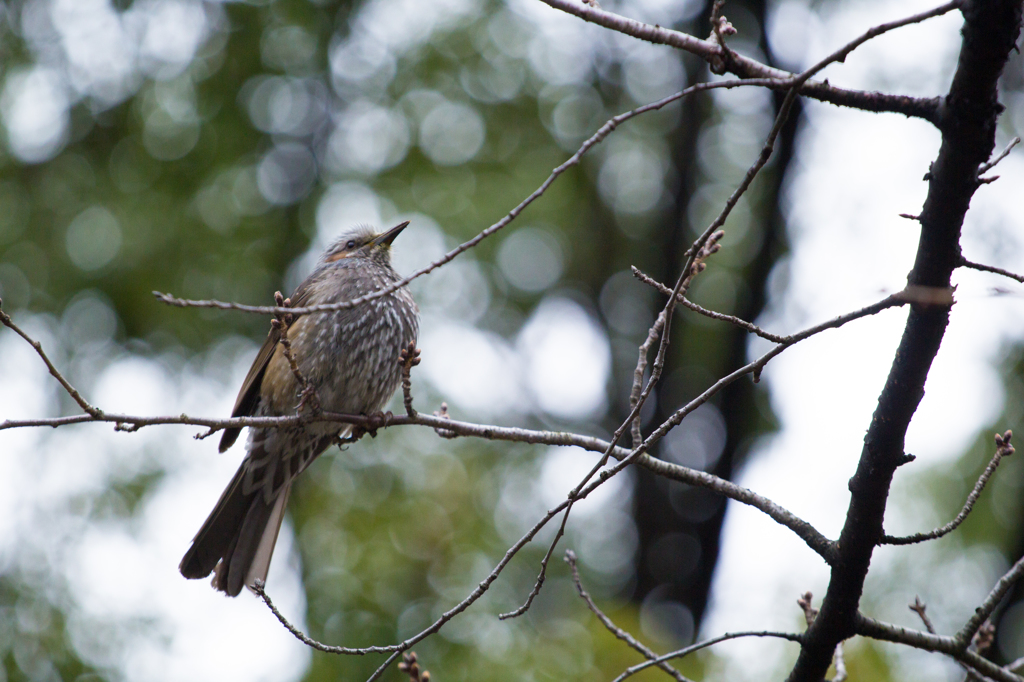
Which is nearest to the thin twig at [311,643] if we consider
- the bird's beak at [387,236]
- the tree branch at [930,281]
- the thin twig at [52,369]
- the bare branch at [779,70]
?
the thin twig at [52,369]

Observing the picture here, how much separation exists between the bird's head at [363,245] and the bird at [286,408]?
31.1 inches

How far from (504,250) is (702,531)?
3.37 m

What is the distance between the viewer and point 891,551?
335 inches

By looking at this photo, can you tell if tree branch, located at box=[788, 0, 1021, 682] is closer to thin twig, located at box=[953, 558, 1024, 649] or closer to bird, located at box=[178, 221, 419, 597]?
thin twig, located at box=[953, 558, 1024, 649]

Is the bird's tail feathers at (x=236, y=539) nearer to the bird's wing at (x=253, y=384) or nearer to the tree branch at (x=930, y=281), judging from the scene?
the bird's wing at (x=253, y=384)

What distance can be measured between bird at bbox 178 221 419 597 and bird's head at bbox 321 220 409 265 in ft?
2.60

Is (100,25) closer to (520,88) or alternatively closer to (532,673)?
(520,88)

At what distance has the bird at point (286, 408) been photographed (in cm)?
424

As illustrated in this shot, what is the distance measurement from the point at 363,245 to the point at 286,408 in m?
1.40

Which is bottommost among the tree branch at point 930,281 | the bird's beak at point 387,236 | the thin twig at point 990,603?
the thin twig at point 990,603

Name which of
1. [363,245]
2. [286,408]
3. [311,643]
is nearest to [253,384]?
[286,408]

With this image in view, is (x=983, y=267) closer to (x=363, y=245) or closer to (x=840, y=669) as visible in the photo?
(x=840, y=669)

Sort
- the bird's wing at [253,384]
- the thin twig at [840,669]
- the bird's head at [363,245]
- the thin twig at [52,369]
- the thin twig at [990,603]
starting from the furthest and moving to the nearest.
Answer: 1. the bird's head at [363,245]
2. the bird's wing at [253,384]
3. the thin twig at [840,669]
4. the thin twig at [990,603]
5. the thin twig at [52,369]

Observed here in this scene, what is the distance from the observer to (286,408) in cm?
451
